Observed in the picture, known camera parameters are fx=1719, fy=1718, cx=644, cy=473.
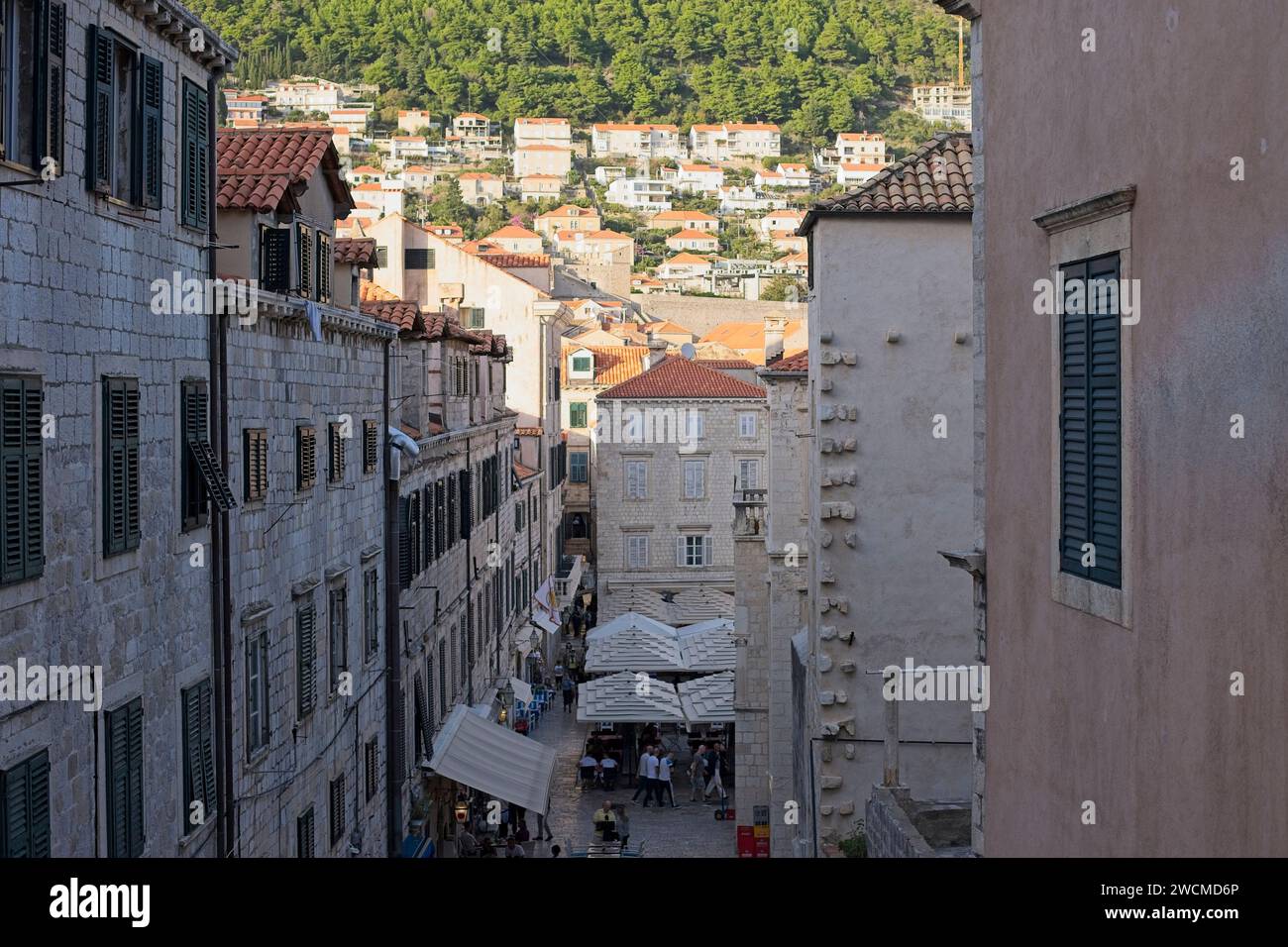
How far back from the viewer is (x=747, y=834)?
28.5 metres

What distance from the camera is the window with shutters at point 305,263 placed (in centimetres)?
1792

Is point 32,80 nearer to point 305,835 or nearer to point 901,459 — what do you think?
point 305,835

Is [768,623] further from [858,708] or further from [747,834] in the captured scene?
[858,708]

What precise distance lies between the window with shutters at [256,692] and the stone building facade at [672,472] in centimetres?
4143

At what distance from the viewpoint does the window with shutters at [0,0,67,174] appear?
31.3ft

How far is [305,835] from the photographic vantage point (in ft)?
59.6

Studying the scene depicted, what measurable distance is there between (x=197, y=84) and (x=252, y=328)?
266 cm

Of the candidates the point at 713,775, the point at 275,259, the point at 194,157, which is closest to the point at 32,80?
the point at 194,157

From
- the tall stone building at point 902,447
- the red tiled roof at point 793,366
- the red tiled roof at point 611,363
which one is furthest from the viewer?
the red tiled roof at point 611,363

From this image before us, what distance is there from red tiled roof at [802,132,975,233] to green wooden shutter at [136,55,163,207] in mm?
7656

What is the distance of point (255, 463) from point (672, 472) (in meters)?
42.6

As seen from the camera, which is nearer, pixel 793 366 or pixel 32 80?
pixel 32 80

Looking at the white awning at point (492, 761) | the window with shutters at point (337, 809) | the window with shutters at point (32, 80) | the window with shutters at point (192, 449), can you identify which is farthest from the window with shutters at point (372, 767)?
the window with shutters at point (32, 80)

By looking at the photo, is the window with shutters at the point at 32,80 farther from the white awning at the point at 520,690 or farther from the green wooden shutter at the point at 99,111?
the white awning at the point at 520,690
